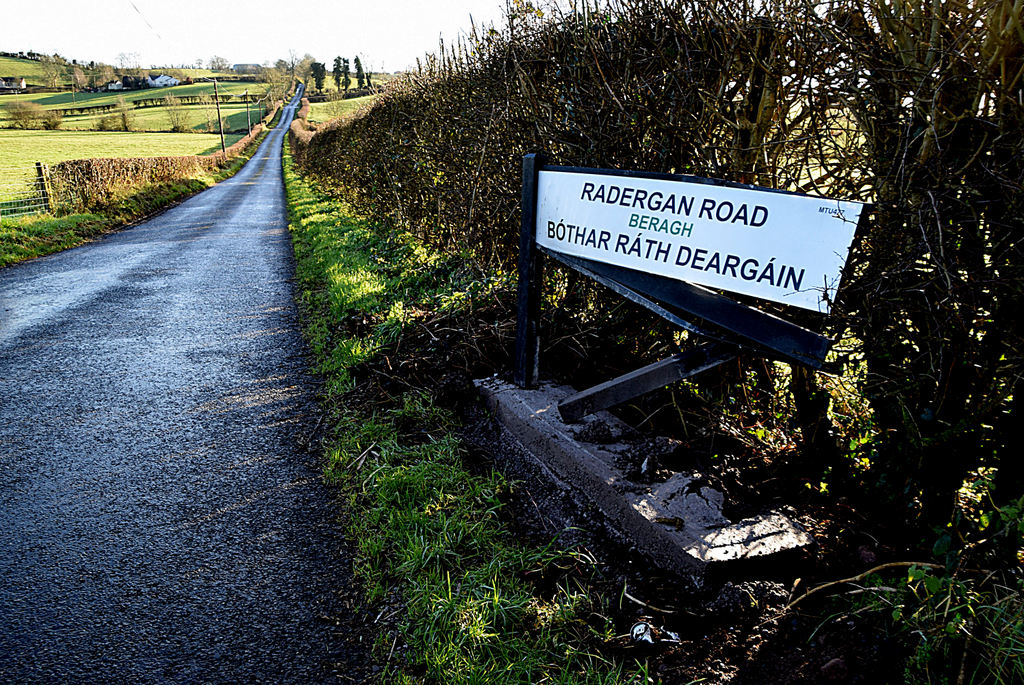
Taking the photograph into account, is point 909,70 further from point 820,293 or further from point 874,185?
point 820,293

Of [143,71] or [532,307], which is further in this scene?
[143,71]

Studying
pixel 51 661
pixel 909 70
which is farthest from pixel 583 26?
pixel 51 661

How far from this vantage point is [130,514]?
3.44 metres

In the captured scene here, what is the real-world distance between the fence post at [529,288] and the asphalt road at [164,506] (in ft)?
4.85

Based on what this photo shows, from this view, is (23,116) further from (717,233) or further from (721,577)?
(721,577)

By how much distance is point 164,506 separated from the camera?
138 inches

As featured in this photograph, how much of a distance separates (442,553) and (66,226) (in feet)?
52.5

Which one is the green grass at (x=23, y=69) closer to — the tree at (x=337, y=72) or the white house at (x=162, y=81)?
the white house at (x=162, y=81)

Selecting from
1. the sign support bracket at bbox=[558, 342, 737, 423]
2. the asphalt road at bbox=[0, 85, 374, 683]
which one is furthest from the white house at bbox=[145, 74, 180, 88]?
the sign support bracket at bbox=[558, 342, 737, 423]

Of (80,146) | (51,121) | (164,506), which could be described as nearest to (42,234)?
(164,506)

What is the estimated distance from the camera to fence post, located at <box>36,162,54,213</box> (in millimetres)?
16234

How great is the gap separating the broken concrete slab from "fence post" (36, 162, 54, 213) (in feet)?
58.3

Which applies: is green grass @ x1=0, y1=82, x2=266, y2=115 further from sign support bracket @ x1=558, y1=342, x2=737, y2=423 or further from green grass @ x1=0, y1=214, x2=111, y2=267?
sign support bracket @ x1=558, y1=342, x2=737, y2=423

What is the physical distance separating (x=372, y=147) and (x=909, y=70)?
12020 mm
